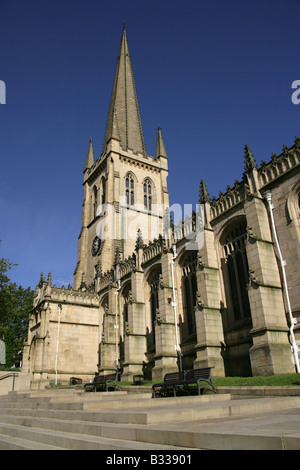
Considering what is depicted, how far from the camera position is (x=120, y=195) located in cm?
4931

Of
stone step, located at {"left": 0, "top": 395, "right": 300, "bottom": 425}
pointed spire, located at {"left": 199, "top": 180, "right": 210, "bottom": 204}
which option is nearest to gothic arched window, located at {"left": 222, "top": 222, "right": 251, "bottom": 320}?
pointed spire, located at {"left": 199, "top": 180, "right": 210, "bottom": 204}

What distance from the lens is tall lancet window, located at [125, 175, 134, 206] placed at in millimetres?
50572

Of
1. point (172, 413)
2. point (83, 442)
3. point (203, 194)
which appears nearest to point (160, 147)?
point (203, 194)

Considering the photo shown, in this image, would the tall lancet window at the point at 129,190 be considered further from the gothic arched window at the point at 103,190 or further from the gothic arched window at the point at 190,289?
the gothic arched window at the point at 190,289

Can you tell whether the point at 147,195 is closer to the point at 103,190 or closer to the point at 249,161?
the point at 103,190

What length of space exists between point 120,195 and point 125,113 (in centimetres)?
1916

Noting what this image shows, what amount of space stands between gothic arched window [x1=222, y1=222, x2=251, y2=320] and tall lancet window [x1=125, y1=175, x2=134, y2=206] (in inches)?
1121

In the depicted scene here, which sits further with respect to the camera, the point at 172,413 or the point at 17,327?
the point at 17,327

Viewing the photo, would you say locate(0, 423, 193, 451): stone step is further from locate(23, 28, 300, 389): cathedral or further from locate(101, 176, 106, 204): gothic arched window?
locate(101, 176, 106, 204): gothic arched window

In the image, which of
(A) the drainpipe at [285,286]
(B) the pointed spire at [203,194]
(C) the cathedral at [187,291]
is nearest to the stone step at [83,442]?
(C) the cathedral at [187,291]

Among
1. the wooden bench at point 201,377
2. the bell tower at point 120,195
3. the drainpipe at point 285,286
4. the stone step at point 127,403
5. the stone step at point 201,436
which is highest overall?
the bell tower at point 120,195

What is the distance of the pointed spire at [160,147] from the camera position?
5855 centimetres
